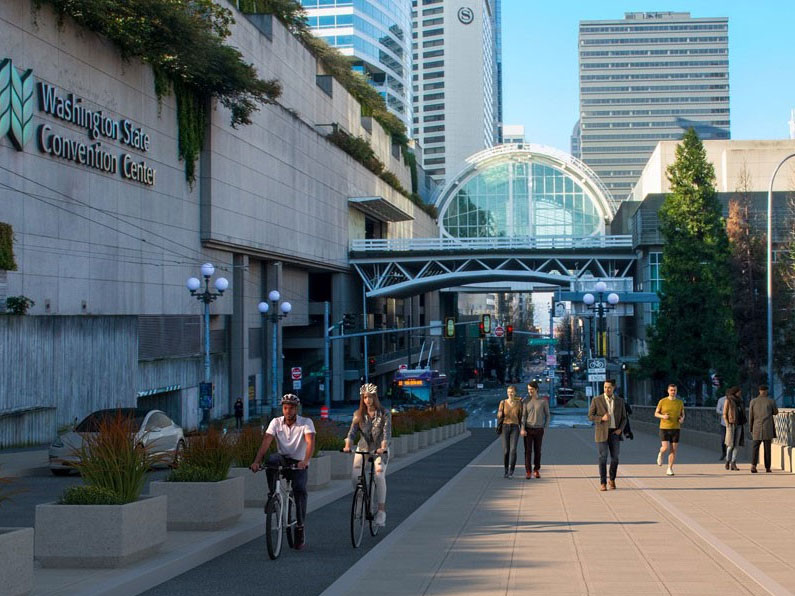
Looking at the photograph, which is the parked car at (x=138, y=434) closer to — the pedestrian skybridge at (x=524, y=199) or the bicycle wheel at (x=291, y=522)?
the bicycle wheel at (x=291, y=522)

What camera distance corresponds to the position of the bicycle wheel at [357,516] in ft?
33.7

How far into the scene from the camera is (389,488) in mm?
16797

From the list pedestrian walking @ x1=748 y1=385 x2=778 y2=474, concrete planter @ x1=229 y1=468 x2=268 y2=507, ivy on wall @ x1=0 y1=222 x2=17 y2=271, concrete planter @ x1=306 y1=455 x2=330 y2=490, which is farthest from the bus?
concrete planter @ x1=229 y1=468 x2=268 y2=507

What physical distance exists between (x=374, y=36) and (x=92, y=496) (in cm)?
11363

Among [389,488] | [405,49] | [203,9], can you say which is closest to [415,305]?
[405,49]

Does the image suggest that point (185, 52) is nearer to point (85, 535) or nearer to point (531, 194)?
point (85, 535)

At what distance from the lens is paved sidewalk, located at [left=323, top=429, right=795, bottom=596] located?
27.1 ft

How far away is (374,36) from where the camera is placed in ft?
385

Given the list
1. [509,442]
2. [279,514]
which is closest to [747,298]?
[509,442]

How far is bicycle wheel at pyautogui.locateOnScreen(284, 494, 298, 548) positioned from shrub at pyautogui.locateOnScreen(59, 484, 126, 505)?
1871 mm

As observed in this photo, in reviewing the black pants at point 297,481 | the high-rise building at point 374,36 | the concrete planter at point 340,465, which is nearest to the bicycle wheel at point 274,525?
the black pants at point 297,481

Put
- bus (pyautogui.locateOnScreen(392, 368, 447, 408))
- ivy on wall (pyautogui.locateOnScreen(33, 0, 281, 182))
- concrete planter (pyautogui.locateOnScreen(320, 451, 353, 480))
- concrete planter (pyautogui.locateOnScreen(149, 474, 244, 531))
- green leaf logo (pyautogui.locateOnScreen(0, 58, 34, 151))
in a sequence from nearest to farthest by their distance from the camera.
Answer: concrete planter (pyautogui.locateOnScreen(149, 474, 244, 531)) < concrete planter (pyautogui.locateOnScreen(320, 451, 353, 480)) < green leaf logo (pyautogui.locateOnScreen(0, 58, 34, 151)) < ivy on wall (pyautogui.locateOnScreen(33, 0, 281, 182)) < bus (pyautogui.locateOnScreen(392, 368, 447, 408))

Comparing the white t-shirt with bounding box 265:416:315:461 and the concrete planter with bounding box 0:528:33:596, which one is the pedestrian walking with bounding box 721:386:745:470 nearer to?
the white t-shirt with bounding box 265:416:315:461

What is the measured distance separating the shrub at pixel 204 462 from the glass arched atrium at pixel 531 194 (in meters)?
95.0
